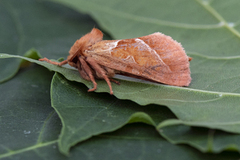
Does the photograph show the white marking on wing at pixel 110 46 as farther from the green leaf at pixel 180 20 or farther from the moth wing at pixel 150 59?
the green leaf at pixel 180 20

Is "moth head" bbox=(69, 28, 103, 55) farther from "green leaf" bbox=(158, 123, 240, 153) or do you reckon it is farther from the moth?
"green leaf" bbox=(158, 123, 240, 153)

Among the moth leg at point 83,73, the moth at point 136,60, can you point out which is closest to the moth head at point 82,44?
the moth at point 136,60

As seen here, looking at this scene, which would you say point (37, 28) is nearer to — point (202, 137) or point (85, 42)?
point (85, 42)

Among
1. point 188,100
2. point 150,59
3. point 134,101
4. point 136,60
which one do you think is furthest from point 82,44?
point 188,100

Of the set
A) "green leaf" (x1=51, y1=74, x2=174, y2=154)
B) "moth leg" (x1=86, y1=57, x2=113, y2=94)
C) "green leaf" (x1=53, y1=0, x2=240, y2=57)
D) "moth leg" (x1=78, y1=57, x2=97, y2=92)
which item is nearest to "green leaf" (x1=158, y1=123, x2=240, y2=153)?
"green leaf" (x1=51, y1=74, x2=174, y2=154)

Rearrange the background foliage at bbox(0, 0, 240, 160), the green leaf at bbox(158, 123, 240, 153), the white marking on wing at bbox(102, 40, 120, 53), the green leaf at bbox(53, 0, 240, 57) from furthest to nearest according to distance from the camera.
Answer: the green leaf at bbox(53, 0, 240, 57)
the white marking on wing at bbox(102, 40, 120, 53)
the background foliage at bbox(0, 0, 240, 160)
the green leaf at bbox(158, 123, 240, 153)

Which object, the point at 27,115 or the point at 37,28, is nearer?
the point at 27,115
